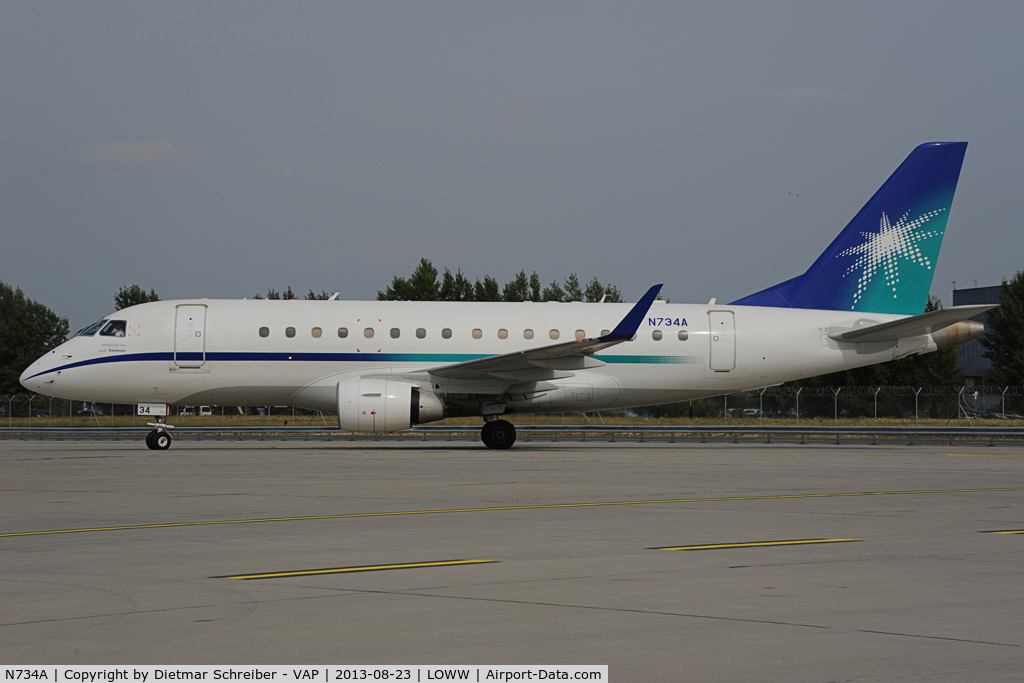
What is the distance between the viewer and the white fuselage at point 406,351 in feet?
90.5

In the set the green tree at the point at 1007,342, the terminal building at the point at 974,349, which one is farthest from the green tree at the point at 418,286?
the terminal building at the point at 974,349

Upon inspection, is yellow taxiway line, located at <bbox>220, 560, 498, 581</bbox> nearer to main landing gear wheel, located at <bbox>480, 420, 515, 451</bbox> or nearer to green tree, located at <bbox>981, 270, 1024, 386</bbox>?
main landing gear wheel, located at <bbox>480, 420, 515, 451</bbox>

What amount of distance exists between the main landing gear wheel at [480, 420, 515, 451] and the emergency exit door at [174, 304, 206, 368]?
25.8 ft

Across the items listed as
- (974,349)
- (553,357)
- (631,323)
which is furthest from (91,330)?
(974,349)

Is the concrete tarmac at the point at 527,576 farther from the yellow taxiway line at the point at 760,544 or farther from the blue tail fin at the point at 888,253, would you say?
the blue tail fin at the point at 888,253

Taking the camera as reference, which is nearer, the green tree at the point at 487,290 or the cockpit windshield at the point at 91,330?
the cockpit windshield at the point at 91,330

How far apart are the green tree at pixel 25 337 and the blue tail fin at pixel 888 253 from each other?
62508 mm

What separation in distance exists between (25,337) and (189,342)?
59263 millimetres

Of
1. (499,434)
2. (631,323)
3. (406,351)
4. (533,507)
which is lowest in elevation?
(533,507)

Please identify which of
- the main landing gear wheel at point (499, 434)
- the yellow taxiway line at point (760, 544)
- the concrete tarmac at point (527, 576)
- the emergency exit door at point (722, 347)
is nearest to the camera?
the concrete tarmac at point (527, 576)
